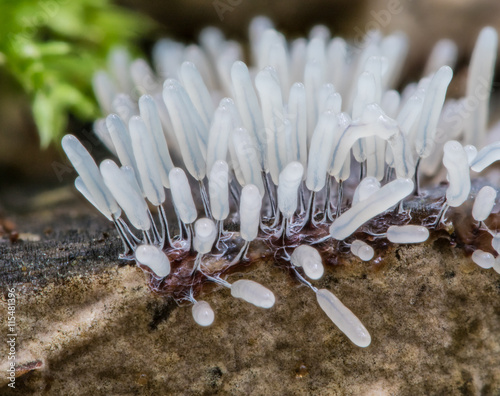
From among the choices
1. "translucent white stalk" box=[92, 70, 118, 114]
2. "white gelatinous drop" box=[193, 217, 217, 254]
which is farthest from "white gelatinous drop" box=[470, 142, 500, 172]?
"translucent white stalk" box=[92, 70, 118, 114]

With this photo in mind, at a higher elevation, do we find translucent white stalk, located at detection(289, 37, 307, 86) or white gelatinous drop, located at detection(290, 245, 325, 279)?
translucent white stalk, located at detection(289, 37, 307, 86)

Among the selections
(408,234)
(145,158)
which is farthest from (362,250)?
(145,158)

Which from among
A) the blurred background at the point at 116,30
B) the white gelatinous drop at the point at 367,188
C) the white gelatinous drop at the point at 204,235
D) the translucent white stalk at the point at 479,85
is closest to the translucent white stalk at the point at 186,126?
the white gelatinous drop at the point at 204,235

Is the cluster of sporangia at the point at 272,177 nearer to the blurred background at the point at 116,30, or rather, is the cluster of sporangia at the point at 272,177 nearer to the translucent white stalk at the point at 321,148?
the translucent white stalk at the point at 321,148

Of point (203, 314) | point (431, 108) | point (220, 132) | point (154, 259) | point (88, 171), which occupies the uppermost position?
point (431, 108)

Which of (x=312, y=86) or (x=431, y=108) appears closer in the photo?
(x=431, y=108)

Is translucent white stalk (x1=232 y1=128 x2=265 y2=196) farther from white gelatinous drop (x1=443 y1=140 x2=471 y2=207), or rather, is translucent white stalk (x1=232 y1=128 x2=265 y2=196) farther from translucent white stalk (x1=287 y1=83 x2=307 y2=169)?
white gelatinous drop (x1=443 y1=140 x2=471 y2=207)

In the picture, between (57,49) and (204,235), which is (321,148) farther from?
(57,49)

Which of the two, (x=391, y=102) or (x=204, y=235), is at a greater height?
(x=391, y=102)
